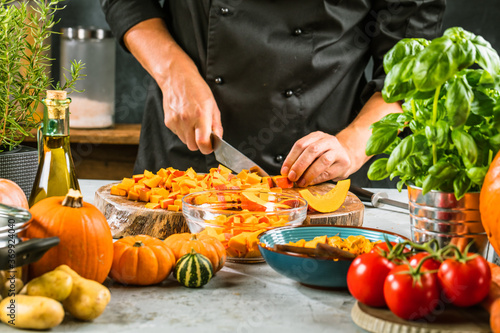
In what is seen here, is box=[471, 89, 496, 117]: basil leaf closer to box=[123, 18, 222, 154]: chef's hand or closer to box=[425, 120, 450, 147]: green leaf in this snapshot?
box=[425, 120, 450, 147]: green leaf

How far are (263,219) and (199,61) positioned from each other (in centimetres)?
108

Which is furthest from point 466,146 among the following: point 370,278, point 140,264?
point 140,264

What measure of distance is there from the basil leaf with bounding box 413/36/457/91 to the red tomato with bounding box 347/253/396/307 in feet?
0.86

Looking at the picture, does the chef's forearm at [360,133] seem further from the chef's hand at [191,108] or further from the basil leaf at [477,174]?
the basil leaf at [477,174]

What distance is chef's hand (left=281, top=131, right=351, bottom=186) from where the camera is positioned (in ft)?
5.55

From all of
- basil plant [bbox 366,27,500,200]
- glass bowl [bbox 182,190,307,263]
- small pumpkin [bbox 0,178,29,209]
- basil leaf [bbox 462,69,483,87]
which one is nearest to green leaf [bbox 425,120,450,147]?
basil plant [bbox 366,27,500,200]

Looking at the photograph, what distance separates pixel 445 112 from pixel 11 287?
0.72m

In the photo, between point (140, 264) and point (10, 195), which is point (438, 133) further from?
point (10, 195)

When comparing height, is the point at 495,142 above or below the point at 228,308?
above

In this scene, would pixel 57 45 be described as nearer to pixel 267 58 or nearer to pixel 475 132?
pixel 267 58

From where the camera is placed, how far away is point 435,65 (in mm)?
872

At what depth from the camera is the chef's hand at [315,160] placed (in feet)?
5.55

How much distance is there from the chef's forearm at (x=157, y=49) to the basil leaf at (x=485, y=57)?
1.14m

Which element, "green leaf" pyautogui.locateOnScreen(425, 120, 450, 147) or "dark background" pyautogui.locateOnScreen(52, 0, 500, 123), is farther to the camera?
"dark background" pyautogui.locateOnScreen(52, 0, 500, 123)
